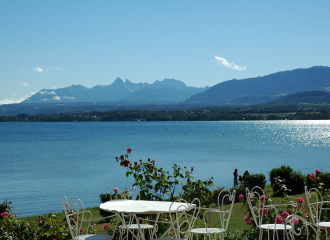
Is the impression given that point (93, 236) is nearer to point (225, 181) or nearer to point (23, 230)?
point (23, 230)

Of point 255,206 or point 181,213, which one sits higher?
point 181,213

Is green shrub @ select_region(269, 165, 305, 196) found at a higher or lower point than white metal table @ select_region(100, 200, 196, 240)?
lower

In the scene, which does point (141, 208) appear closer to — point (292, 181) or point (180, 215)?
point (180, 215)

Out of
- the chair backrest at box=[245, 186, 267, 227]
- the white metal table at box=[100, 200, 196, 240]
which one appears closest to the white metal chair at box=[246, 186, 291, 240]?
the chair backrest at box=[245, 186, 267, 227]

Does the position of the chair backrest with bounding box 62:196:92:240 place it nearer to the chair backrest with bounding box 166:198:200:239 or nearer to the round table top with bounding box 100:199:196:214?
the round table top with bounding box 100:199:196:214

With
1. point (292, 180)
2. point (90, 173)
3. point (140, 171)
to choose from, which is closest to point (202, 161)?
point (90, 173)

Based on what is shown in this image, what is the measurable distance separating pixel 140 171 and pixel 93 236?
7.53 feet

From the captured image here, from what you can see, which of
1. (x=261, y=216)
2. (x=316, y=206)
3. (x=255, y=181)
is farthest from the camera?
(x=255, y=181)

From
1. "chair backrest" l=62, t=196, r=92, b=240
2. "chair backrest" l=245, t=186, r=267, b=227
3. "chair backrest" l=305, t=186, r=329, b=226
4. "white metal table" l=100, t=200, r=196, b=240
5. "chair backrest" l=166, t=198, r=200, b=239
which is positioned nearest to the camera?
"chair backrest" l=166, t=198, r=200, b=239

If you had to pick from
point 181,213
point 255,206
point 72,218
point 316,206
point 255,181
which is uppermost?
point 181,213

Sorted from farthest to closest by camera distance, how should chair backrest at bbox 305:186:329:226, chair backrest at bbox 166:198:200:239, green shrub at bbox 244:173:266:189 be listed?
green shrub at bbox 244:173:266:189, chair backrest at bbox 305:186:329:226, chair backrest at bbox 166:198:200:239

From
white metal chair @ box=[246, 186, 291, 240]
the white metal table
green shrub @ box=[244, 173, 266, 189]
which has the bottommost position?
green shrub @ box=[244, 173, 266, 189]

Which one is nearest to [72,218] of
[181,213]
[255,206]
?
[181,213]

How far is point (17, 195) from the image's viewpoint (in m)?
24.2
